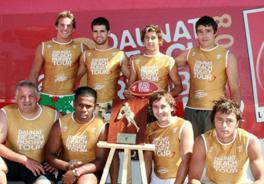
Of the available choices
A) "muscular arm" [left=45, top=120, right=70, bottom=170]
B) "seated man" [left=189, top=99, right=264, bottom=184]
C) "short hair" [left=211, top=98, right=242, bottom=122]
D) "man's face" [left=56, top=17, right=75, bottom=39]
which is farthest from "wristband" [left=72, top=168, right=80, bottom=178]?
"man's face" [left=56, top=17, right=75, bottom=39]

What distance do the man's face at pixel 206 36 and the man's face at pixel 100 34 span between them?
2.48ft

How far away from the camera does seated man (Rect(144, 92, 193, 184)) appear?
11.6 feet

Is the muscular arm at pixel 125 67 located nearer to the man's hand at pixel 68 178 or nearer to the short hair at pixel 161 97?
the short hair at pixel 161 97

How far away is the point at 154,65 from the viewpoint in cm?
403

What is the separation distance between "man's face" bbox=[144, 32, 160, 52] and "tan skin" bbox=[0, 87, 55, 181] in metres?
0.95

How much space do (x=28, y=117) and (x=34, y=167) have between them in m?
0.39

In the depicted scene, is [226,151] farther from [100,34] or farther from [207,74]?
[100,34]

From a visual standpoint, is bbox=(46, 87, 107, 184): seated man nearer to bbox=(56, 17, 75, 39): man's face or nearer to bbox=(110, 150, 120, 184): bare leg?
bbox=(110, 150, 120, 184): bare leg

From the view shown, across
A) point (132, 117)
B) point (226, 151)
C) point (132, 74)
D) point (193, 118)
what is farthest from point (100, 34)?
point (226, 151)

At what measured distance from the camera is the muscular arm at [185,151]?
3.36m

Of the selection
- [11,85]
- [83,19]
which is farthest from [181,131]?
[11,85]

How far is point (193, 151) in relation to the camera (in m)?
3.35

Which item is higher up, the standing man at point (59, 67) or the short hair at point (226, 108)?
the standing man at point (59, 67)

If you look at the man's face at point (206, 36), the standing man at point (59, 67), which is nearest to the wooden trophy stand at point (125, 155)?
the standing man at point (59, 67)
